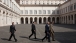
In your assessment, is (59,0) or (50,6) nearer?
(50,6)

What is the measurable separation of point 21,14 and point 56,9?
791 inches

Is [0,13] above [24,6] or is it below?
below

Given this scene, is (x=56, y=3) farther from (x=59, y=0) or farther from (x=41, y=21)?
(x=41, y=21)

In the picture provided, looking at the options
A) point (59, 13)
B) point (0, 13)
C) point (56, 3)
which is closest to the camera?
point (0, 13)

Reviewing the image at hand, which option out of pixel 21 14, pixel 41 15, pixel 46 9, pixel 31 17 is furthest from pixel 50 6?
pixel 21 14

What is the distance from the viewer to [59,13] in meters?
68.8

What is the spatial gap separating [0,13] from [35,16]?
42327mm

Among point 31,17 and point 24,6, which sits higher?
point 24,6

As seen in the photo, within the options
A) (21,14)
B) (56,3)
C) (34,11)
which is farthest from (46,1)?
(21,14)

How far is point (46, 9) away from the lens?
69.8 m

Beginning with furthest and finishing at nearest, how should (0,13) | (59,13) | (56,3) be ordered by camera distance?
(56,3) < (59,13) < (0,13)

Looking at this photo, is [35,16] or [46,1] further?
[46,1]

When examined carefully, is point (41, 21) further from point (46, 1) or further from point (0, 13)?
point (0, 13)

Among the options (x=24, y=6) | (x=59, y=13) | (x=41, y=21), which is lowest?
(x=41, y=21)
